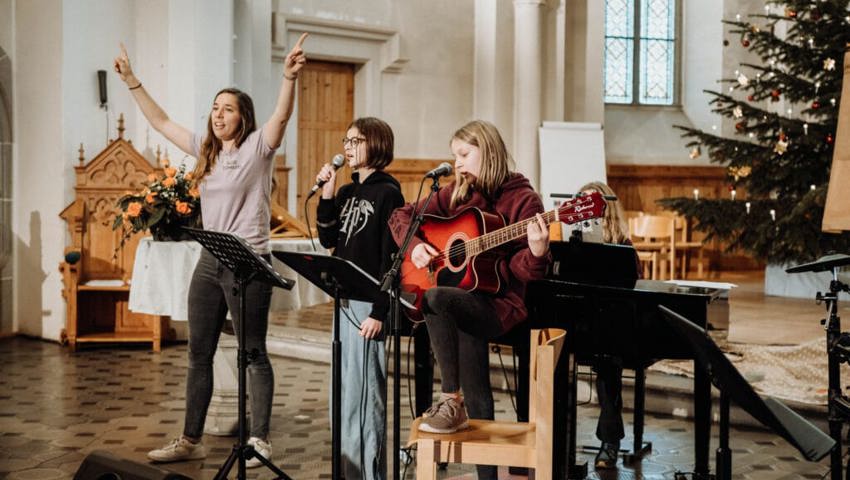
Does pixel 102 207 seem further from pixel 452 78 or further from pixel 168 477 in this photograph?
pixel 168 477

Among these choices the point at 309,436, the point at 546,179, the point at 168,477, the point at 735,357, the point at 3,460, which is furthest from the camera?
the point at 546,179

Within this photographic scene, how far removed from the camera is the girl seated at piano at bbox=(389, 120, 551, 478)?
3.56 m

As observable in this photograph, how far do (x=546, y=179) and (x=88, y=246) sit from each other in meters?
5.22

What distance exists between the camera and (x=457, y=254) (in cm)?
360

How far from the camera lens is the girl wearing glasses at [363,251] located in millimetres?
3828

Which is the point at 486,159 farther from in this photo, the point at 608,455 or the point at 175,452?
the point at 175,452

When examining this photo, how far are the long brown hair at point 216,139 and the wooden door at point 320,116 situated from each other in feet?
21.6

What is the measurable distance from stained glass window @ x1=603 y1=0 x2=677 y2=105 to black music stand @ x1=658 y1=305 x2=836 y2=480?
449 inches

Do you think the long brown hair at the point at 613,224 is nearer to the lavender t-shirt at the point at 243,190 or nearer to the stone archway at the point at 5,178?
the lavender t-shirt at the point at 243,190

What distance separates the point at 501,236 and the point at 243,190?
51.4 inches

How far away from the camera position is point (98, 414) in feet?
18.7

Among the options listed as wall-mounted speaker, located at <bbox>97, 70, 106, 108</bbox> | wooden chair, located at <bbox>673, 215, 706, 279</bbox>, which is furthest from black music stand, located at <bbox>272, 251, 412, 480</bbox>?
wooden chair, located at <bbox>673, 215, 706, 279</bbox>

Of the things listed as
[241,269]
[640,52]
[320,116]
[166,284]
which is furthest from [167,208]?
[640,52]

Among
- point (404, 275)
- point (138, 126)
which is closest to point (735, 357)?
point (404, 275)
